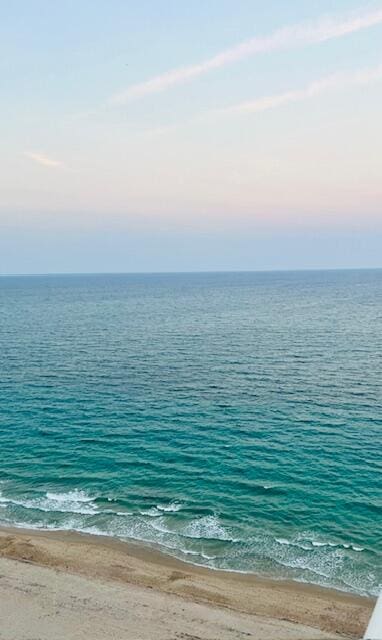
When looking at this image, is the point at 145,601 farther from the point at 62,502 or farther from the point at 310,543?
the point at 62,502

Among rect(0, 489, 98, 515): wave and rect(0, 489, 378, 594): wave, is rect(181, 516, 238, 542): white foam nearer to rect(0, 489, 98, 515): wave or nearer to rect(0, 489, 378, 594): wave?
rect(0, 489, 378, 594): wave

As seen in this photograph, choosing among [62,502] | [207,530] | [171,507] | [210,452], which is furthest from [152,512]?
[210,452]

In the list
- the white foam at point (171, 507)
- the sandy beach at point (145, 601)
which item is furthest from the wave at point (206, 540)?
the sandy beach at point (145, 601)

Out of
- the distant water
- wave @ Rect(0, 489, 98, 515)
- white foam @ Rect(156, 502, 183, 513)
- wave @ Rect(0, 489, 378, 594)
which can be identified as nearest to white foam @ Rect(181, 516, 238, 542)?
wave @ Rect(0, 489, 378, 594)

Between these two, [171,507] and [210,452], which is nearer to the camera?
[171,507]

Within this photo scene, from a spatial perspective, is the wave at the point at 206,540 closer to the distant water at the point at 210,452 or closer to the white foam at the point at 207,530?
the white foam at the point at 207,530
